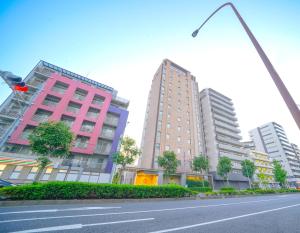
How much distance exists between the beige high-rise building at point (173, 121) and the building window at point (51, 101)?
2236 centimetres

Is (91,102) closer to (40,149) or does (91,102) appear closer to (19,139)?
(19,139)

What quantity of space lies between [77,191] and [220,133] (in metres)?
48.6

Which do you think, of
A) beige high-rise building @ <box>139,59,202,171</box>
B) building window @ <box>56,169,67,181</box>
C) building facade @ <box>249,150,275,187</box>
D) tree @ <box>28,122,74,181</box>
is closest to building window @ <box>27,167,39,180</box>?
building window @ <box>56,169,67,181</box>

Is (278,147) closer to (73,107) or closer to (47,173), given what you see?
(73,107)

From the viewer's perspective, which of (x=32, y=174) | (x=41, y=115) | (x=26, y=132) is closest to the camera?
(x=32, y=174)

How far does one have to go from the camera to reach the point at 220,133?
47.2 m

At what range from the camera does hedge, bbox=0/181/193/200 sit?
26.6ft

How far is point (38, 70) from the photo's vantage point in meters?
27.4

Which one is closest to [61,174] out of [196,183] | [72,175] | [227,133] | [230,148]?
[72,175]

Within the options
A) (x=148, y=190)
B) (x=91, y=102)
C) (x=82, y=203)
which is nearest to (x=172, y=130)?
(x=91, y=102)

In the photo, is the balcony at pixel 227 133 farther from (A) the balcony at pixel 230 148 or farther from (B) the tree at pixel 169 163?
(B) the tree at pixel 169 163

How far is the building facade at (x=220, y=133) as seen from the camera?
4034cm

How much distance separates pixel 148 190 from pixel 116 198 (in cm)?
319

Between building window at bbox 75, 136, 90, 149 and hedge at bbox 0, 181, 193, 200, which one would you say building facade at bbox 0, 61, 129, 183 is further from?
hedge at bbox 0, 181, 193, 200
